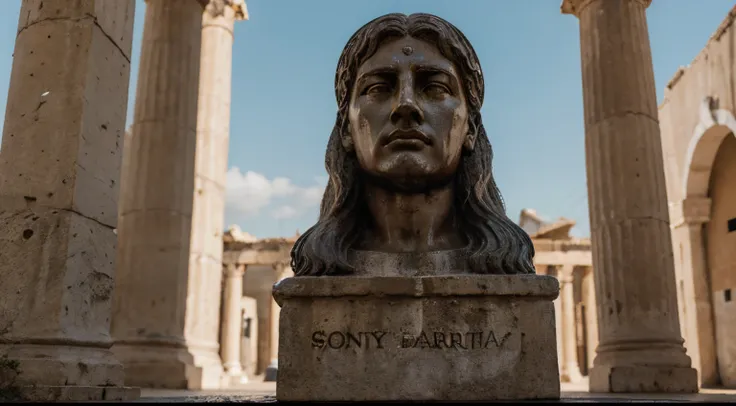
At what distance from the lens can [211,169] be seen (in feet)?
55.3

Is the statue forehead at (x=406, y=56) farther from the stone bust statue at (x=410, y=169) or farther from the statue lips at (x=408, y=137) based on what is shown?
the statue lips at (x=408, y=137)

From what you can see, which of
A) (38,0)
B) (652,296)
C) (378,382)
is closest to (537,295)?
(378,382)

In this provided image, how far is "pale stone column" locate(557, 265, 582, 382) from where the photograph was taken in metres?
29.1

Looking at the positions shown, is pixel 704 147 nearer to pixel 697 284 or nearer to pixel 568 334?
pixel 697 284

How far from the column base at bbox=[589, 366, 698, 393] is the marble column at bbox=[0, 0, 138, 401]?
718 centimetres

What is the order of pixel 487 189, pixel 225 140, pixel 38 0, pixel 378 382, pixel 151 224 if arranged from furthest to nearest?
pixel 225 140
pixel 151 224
pixel 38 0
pixel 487 189
pixel 378 382

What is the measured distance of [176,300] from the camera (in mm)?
11477

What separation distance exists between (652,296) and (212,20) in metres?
12.5

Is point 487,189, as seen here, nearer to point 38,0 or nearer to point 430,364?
point 430,364

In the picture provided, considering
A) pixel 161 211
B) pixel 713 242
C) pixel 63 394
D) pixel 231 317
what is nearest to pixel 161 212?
pixel 161 211

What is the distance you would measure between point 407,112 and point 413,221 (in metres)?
0.76

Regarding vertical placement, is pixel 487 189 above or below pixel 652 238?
below

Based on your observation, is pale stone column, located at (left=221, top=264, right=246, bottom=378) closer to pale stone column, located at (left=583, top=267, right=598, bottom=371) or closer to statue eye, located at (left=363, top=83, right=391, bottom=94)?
pale stone column, located at (left=583, top=267, right=598, bottom=371)

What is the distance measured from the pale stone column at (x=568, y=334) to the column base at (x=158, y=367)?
68.9ft
